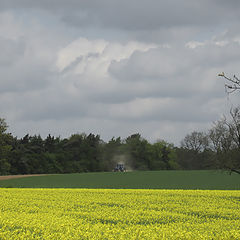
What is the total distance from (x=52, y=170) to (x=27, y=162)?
6.36 meters

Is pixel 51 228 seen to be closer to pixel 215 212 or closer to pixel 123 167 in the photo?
pixel 215 212

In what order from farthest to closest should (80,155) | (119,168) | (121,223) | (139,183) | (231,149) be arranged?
(80,155) → (119,168) → (139,183) → (231,149) → (121,223)

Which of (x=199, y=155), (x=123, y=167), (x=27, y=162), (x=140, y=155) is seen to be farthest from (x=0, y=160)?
(x=199, y=155)

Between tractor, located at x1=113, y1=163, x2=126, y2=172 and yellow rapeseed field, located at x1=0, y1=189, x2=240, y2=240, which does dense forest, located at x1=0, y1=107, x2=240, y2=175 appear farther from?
yellow rapeseed field, located at x1=0, y1=189, x2=240, y2=240

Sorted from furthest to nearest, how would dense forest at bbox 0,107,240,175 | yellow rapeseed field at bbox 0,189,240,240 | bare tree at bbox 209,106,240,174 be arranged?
dense forest at bbox 0,107,240,175 < bare tree at bbox 209,106,240,174 < yellow rapeseed field at bbox 0,189,240,240

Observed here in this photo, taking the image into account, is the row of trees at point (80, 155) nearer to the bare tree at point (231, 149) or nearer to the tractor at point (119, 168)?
the tractor at point (119, 168)

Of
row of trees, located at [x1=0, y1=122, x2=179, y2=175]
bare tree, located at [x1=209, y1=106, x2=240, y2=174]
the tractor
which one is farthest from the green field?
the tractor

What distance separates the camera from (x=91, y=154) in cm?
9706

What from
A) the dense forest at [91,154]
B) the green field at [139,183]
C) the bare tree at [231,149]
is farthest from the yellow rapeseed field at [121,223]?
the dense forest at [91,154]

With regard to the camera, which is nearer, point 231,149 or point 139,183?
point 231,149

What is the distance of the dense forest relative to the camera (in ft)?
283

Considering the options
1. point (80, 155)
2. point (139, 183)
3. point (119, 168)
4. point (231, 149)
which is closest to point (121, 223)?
point (231, 149)

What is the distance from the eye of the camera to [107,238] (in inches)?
442

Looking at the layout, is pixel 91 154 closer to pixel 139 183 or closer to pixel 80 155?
pixel 80 155
